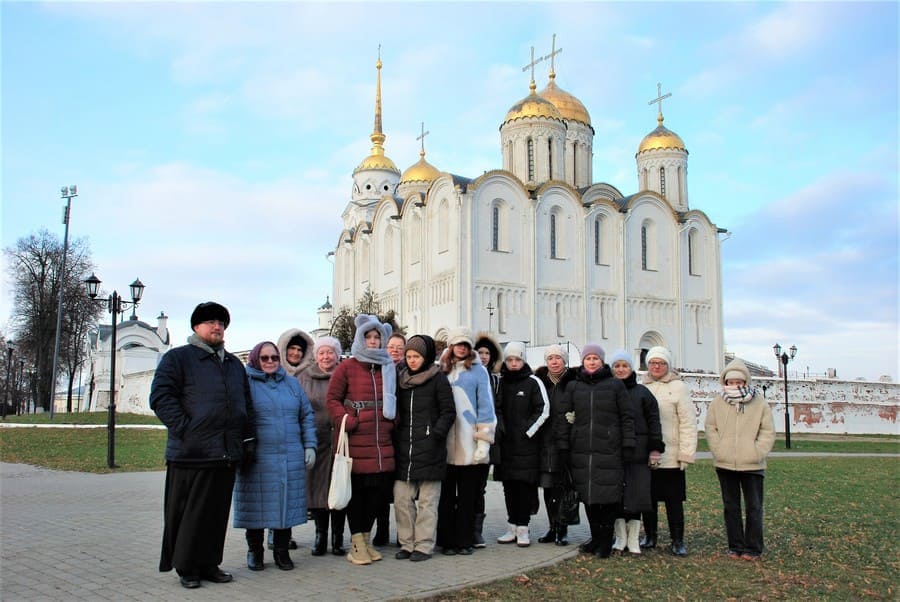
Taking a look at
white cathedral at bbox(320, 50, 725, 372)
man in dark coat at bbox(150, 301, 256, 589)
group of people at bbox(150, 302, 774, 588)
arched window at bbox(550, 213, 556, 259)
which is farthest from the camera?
arched window at bbox(550, 213, 556, 259)

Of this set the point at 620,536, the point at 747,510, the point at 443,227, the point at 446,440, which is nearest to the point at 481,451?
the point at 446,440

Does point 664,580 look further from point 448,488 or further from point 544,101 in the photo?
point 544,101

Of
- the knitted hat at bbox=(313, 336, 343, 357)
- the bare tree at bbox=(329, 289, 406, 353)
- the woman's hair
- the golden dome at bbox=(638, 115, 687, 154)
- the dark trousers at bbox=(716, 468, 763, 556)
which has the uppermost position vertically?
the golden dome at bbox=(638, 115, 687, 154)

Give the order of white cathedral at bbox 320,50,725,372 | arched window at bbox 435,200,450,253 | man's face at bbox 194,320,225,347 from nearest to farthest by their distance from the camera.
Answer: man's face at bbox 194,320,225,347 → white cathedral at bbox 320,50,725,372 → arched window at bbox 435,200,450,253

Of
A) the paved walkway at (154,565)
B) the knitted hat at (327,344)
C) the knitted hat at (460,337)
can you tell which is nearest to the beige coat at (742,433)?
the paved walkway at (154,565)

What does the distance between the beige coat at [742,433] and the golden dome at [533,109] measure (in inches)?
1651

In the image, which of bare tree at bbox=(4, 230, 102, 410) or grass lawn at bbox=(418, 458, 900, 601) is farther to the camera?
bare tree at bbox=(4, 230, 102, 410)

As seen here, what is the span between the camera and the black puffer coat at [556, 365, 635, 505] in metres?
7.37

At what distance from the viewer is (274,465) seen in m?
6.78

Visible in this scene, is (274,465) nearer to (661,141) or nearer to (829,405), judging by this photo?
(829,405)

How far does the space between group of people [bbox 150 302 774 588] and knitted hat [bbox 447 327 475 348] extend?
0.06 feet

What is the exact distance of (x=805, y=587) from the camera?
642 centimetres

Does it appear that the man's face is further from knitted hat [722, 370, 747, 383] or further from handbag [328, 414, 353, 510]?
knitted hat [722, 370, 747, 383]

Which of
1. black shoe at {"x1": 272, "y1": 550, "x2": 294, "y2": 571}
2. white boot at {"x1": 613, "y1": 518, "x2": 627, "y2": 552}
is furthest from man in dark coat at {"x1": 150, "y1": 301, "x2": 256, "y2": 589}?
white boot at {"x1": 613, "y1": 518, "x2": 627, "y2": 552}
